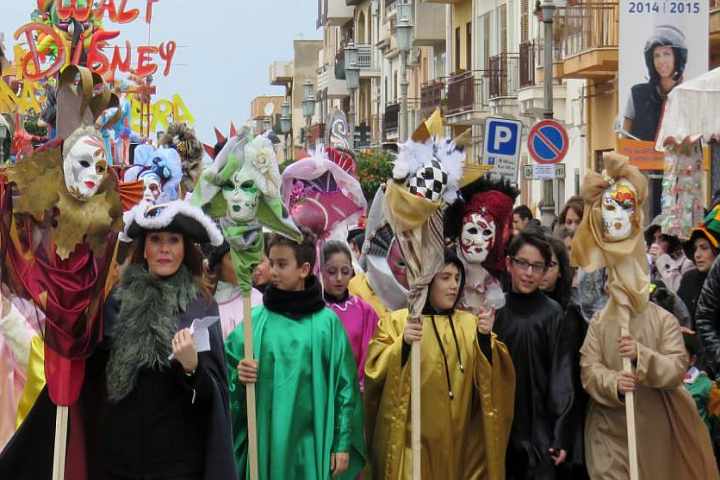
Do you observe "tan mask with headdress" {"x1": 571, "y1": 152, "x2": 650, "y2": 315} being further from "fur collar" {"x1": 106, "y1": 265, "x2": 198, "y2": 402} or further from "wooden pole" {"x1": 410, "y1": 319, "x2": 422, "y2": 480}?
"fur collar" {"x1": 106, "y1": 265, "x2": 198, "y2": 402}

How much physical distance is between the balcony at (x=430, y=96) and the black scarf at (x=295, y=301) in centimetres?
4015

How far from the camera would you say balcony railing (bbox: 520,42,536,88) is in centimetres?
3725

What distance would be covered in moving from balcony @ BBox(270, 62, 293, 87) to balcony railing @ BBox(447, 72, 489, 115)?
205ft

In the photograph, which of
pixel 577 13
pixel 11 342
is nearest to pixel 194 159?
pixel 11 342

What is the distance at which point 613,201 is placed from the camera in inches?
376

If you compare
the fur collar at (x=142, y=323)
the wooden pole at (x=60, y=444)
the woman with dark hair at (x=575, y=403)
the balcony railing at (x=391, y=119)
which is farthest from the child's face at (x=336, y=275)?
the balcony railing at (x=391, y=119)

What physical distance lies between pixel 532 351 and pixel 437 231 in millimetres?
875

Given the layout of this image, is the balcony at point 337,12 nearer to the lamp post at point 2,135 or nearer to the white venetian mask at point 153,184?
the white venetian mask at point 153,184

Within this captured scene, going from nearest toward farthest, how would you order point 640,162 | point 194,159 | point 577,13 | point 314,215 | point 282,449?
point 282,449, point 314,215, point 194,159, point 640,162, point 577,13

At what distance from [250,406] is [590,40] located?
21.9 meters

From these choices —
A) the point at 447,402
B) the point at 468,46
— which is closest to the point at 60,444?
the point at 447,402

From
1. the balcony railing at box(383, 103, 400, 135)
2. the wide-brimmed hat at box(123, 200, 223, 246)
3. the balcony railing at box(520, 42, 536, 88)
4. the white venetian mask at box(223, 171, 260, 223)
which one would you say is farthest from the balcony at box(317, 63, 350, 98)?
the wide-brimmed hat at box(123, 200, 223, 246)

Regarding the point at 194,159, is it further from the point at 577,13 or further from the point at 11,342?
the point at 577,13

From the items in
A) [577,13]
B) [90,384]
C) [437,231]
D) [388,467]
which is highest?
[577,13]
